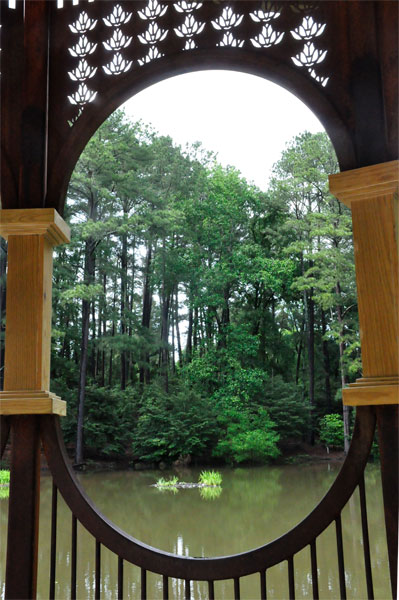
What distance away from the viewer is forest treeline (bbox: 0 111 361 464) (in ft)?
33.2

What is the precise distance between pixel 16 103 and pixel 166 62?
0.43m

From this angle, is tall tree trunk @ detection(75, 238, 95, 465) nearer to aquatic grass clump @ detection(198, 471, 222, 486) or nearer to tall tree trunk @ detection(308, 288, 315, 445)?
aquatic grass clump @ detection(198, 471, 222, 486)

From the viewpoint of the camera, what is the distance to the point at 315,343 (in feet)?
41.5

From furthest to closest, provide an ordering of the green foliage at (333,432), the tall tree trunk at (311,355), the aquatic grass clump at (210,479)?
1. the tall tree trunk at (311,355)
2. the green foliage at (333,432)
3. the aquatic grass clump at (210,479)

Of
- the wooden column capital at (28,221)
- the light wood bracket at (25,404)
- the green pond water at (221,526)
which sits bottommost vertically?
the green pond water at (221,526)

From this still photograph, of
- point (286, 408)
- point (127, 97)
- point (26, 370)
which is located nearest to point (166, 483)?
point (286, 408)

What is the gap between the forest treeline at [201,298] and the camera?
1011 cm

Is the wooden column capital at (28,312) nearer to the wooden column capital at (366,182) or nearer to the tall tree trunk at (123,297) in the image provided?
the wooden column capital at (366,182)

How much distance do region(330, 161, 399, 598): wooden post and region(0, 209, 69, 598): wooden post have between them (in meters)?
0.76

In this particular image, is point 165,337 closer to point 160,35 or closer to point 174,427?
point 174,427

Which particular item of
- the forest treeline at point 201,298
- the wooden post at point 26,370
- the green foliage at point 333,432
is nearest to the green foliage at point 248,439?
the forest treeline at point 201,298

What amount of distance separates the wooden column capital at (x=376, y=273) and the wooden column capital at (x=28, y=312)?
75cm

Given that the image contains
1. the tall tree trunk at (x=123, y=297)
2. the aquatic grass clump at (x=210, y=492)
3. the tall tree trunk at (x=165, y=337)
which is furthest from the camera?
the tall tree trunk at (x=123, y=297)

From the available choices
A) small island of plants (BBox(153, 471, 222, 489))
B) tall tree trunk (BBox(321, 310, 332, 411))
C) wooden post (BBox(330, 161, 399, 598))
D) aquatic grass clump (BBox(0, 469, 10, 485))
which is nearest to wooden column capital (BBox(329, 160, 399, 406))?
wooden post (BBox(330, 161, 399, 598))
